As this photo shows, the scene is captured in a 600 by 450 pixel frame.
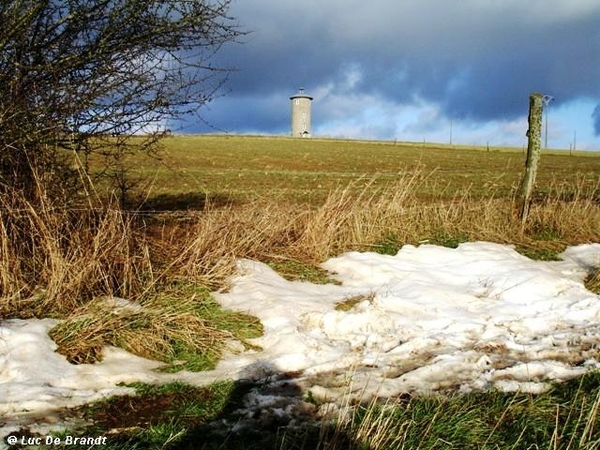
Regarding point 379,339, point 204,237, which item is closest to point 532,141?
point 204,237

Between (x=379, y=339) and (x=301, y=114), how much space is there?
10184 cm

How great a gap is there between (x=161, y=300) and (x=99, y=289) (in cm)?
61

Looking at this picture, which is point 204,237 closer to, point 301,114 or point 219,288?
point 219,288

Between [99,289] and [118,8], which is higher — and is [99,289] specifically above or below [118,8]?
below

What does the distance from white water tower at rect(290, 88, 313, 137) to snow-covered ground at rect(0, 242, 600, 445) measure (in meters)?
97.9

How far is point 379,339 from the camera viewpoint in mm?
4824

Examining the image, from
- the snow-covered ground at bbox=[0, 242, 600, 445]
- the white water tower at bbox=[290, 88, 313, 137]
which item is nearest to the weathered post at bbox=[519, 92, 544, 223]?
the snow-covered ground at bbox=[0, 242, 600, 445]

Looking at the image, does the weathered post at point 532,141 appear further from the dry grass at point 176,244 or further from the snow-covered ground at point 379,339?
the snow-covered ground at point 379,339

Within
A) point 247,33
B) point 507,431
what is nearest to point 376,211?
point 247,33

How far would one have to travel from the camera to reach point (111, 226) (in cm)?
566

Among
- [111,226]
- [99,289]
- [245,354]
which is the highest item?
[111,226]

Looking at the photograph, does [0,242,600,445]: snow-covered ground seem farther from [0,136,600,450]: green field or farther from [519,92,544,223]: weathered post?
[519,92,544,223]: weathered post

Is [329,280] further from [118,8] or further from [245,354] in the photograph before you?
[118,8]

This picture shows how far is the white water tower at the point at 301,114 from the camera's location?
104 metres
